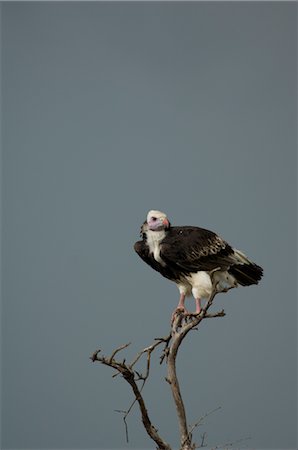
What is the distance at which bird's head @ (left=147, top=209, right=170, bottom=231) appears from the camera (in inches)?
148

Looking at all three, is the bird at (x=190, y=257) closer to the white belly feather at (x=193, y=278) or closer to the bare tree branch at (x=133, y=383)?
the white belly feather at (x=193, y=278)

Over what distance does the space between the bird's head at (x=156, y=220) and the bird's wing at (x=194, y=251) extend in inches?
2.8

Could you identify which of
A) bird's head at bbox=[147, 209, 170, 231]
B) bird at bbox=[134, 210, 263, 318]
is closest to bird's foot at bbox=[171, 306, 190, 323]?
bird at bbox=[134, 210, 263, 318]

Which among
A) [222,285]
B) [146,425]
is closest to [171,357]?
[146,425]

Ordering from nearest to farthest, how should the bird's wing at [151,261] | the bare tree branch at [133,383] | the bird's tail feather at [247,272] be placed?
the bare tree branch at [133,383] < the bird's wing at [151,261] < the bird's tail feather at [247,272]

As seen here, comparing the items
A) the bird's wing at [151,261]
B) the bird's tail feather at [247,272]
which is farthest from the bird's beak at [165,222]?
the bird's tail feather at [247,272]

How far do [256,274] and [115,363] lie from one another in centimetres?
109

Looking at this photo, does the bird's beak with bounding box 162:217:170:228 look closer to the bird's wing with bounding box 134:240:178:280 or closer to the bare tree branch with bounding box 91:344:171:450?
the bird's wing with bounding box 134:240:178:280

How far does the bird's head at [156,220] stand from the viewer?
148 inches

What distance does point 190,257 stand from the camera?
146 inches

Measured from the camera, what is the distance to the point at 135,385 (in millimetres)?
3434

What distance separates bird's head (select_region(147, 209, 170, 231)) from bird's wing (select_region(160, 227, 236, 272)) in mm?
70

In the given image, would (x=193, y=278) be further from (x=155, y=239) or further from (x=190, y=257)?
(x=155, y=239)

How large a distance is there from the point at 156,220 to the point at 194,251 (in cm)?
27
